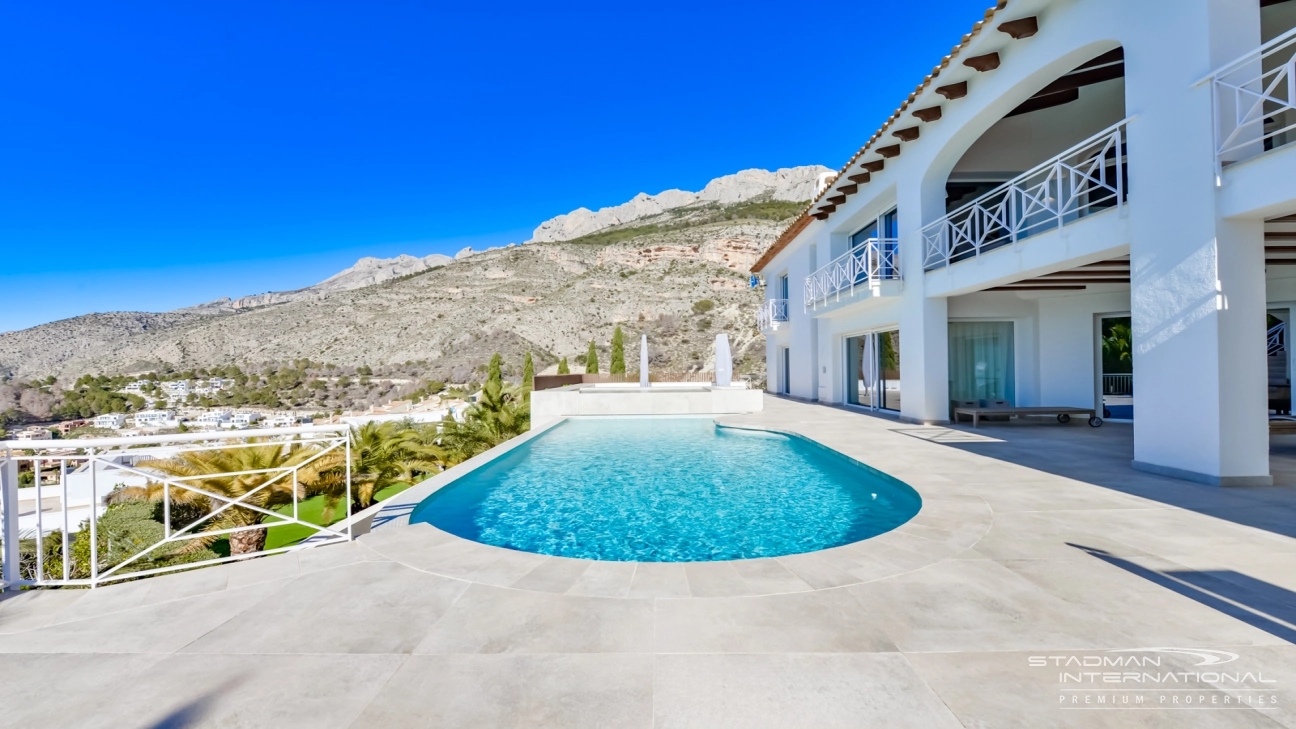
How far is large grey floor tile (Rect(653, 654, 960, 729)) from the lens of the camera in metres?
2.10

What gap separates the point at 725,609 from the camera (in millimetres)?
3121

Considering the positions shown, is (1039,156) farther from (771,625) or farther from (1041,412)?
(771,625)

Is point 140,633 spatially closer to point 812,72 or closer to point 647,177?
point 812,72

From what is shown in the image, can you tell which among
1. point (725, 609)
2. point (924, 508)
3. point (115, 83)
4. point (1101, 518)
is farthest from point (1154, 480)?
point (115, 83)

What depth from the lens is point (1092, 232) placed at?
7.50 m

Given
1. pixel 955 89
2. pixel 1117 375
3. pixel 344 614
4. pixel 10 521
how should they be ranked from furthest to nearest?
pixel 1117 375
pixel 955 89
pixel 10 521
pixel 344 614

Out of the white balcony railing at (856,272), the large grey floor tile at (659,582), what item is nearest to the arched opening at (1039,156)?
the white balcony railing at (856,272)

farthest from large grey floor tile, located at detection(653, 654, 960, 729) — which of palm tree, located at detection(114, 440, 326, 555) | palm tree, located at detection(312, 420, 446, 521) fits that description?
palm tree, located at detection(312, 420, 446, 521)

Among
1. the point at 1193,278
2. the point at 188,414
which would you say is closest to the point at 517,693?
the point at 1193,278

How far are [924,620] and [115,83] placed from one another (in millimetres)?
42580

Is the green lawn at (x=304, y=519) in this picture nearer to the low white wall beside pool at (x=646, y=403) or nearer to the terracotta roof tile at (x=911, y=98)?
the low white wall beside pool at (x=646, y=403)

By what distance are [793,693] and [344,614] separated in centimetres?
248

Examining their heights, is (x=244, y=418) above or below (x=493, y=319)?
below

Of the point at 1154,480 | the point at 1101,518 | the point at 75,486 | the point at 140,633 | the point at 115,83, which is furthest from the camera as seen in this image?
the point at 115,83
